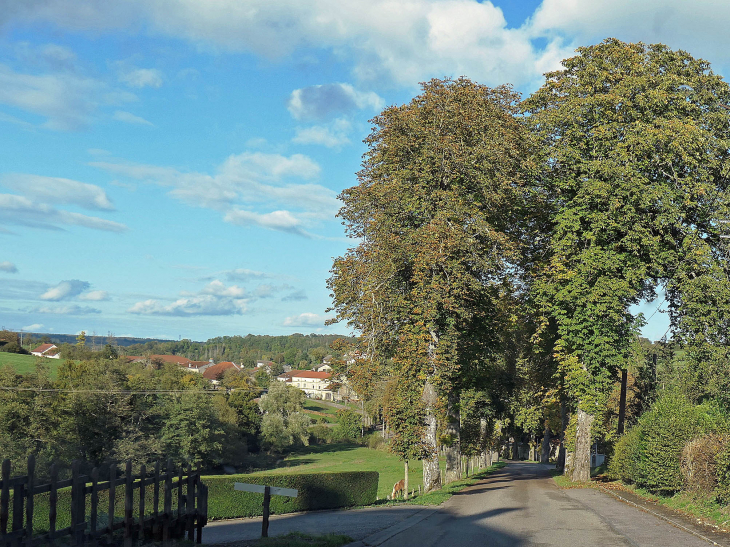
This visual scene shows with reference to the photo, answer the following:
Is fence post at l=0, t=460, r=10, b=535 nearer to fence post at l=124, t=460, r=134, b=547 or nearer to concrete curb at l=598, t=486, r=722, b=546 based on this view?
fence post at l=124, t=460, r=134, b=547

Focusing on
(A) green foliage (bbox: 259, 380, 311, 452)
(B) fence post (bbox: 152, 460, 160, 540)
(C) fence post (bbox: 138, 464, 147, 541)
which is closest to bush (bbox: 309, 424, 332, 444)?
Answer: (A) green foliage (bbox: 259, 380, 311, 452)

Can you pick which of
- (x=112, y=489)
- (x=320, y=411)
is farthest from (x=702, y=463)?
(x=320, y=411)

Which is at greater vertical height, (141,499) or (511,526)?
(141,499)

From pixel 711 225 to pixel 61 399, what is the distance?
188 ft

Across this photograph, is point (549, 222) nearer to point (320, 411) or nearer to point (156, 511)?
point (156, 511)

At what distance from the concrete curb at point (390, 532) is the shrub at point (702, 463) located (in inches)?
260

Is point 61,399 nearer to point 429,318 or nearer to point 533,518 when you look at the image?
point 429,318

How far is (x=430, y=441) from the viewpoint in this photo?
77.0 feet

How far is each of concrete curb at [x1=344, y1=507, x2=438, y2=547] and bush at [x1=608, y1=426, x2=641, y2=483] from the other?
28.2 ft

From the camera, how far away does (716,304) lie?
2409 cm

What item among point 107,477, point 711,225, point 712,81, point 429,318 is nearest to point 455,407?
point 429,318

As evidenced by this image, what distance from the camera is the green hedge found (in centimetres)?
2438

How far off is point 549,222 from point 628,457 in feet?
37.0

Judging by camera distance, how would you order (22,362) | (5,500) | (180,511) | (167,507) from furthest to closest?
(22,362) → (180,511) → (167,507) → (5,500)
